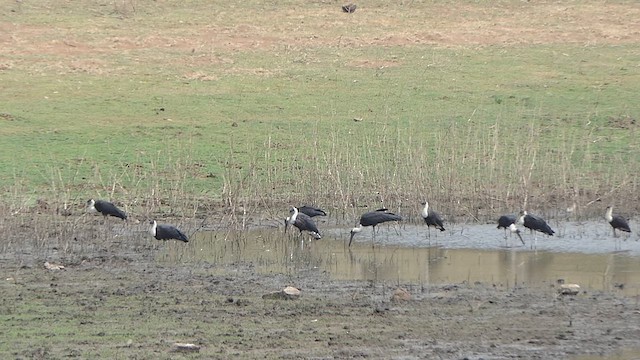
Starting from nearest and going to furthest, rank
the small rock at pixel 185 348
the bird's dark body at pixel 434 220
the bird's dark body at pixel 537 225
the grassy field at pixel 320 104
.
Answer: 1. the small rock at pixel 185 348
2. the bird's dark body at pixel 537 225
3. the bird's dark body at pixel 434 220
4. the grassy field at pixel 320 104

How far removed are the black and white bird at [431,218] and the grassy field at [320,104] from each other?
1.05 m

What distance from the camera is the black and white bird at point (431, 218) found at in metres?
14.3

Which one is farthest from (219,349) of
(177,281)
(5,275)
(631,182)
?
(631,182)

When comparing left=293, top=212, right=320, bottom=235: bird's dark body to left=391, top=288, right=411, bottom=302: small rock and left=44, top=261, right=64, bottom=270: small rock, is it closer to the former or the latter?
left=44, top=261, right=64, bottom=270: small rock

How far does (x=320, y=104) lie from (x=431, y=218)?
31.9 ft

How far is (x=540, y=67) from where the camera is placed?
89.8 feet

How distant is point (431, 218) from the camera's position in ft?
46.9

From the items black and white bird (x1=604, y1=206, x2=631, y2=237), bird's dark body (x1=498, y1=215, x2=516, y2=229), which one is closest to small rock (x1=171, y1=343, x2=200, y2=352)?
bird's dark body (x1=498, y1=215, x2=516, y2=229)

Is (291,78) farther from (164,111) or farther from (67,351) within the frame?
(67,351)

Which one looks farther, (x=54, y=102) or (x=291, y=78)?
(x=291, y=78)

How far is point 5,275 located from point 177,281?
1.72 m

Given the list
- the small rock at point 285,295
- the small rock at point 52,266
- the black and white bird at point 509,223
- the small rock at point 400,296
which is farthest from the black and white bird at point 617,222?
the small rock at point 52,266

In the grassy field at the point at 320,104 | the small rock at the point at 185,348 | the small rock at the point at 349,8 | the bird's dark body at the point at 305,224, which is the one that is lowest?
the small rock at the point at 185,348

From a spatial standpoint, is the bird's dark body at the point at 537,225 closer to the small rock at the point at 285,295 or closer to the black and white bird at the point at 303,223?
the black and white bird at the point at 303,223
